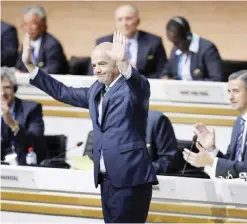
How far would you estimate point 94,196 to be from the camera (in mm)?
4902

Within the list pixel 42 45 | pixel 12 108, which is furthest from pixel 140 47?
pixel 12 108

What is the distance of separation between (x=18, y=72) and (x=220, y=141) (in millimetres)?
1926

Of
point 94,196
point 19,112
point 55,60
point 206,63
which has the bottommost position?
point 94,196

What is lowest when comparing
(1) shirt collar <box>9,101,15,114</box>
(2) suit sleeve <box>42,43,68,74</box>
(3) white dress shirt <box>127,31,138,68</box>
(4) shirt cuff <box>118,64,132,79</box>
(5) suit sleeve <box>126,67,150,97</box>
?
(1) shirt collar <box>9,101,15,114</box>

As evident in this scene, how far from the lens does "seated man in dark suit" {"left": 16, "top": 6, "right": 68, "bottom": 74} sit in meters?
7.18

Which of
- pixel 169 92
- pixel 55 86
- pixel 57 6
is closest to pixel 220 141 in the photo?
pixel 169 92

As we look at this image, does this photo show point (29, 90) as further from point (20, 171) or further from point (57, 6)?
point (57, 6)

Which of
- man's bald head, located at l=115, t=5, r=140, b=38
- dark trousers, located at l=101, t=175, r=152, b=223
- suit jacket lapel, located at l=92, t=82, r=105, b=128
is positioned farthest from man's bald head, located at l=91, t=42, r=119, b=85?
man's bald head, located at l=115, t=5, r=140, b=38

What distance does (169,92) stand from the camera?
6414 millimetres

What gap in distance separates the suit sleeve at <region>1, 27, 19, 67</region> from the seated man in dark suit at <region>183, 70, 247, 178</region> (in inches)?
112

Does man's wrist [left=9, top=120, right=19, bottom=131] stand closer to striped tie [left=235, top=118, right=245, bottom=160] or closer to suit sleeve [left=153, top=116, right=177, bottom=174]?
suit sleeve [left=153, top=116, right=177, bottom=174]

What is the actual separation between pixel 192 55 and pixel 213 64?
0.22 meters

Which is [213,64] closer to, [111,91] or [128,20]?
[128,20]

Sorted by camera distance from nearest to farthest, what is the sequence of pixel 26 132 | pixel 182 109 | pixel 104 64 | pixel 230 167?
pixel 104 64, pixel 230 167, pixel 26 132, pixel 182 109
